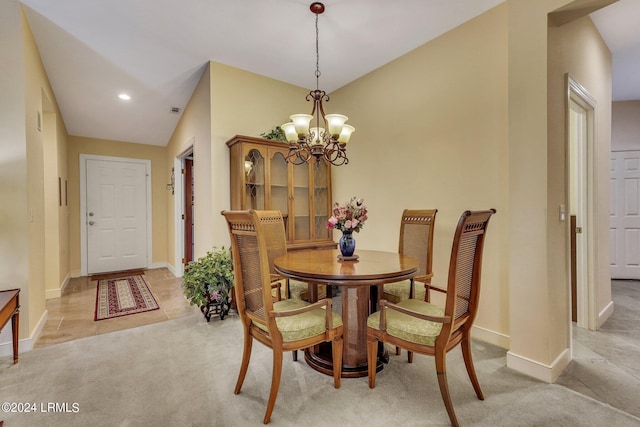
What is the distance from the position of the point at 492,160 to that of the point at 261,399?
2.44 m

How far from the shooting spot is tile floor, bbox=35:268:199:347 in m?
2.77

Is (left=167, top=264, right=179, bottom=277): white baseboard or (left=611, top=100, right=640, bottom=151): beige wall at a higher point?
(left=611, top=100, right=640, bottom=151): beige wall

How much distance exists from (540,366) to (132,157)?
664 cm

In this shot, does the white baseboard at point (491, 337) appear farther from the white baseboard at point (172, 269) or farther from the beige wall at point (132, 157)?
the beige wall at point (132, 157)

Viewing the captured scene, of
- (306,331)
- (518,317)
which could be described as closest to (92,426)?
(306,331)

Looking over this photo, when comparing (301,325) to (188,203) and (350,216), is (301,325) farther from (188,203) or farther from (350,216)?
(188,203)

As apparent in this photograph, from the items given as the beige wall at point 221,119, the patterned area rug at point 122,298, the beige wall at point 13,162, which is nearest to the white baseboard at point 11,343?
the beige wall at point 13,162

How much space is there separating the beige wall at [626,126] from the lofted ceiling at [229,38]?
646 mm

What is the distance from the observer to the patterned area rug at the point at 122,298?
11.0 feet

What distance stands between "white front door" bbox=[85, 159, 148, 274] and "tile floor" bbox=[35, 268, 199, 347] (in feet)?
2.99


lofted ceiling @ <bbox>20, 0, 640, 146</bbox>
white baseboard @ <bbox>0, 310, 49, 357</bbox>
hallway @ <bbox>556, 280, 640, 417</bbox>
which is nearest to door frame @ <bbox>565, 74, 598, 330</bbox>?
hallway @ <bbox>556, 280, 640, 417</bbox>

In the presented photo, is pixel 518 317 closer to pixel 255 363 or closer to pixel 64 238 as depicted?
pixel 255 363

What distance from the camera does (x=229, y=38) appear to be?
2.81 metres

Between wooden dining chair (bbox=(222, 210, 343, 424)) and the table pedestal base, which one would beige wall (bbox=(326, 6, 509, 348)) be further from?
wooden dining chair (bbox=(222, 210, 343, 424))
